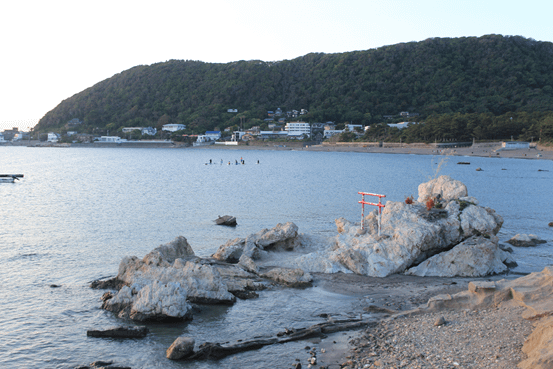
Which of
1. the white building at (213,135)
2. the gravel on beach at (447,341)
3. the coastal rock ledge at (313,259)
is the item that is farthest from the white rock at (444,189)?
the white building at (213,135)

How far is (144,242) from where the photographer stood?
21.5 metres

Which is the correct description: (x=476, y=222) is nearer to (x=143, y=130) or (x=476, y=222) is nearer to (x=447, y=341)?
(x=447, y=341)

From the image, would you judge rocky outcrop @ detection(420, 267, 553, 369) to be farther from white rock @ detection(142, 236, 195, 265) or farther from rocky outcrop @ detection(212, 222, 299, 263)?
white rock @ detection(142, 236, 195, 265)

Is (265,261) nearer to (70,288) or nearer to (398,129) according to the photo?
(70,288)

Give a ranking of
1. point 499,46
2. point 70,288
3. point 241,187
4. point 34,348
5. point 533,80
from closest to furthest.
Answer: point 34,348
point 70,288
point 241,187
point 533,80
point 499,46

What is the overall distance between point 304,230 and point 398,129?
125 metres

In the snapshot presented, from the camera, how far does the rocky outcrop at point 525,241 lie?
20031 millimetres

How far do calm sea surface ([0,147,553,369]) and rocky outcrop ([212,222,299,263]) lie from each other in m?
2.35

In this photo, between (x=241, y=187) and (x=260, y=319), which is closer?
(x=260, y=319)

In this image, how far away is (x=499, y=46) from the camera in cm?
17650

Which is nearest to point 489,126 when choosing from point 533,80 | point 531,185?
point 533,80

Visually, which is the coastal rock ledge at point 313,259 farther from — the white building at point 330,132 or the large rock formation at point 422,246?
the white building at point 330,132

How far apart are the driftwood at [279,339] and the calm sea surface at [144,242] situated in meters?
0.26

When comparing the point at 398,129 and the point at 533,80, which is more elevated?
the point at 533,80
